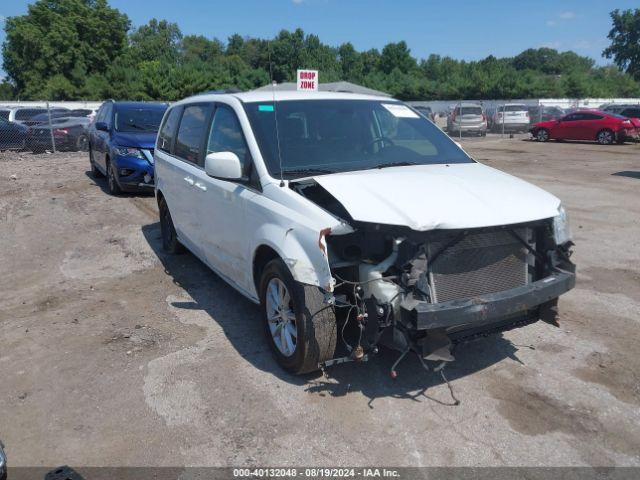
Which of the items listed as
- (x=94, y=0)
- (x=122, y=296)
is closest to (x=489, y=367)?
(x=122, y=296)

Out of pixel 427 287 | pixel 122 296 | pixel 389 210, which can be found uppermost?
pixel 389 210

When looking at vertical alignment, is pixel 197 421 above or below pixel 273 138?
below

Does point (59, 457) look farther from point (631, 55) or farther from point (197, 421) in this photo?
point (631, 55)

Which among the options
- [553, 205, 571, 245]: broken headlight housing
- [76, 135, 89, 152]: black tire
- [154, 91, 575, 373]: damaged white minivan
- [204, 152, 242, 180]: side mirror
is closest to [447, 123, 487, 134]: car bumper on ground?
[76, 135, 89, 152]: black tire

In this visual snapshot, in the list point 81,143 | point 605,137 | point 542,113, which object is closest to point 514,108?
point 542,113

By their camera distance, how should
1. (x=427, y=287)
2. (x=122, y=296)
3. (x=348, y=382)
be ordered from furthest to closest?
1. (x=122, y=296)
2. (x=348, y=382)
3. (x=427, y=287)

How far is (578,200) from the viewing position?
35.4ft

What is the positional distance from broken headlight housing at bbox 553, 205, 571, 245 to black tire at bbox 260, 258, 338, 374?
160 centimetres

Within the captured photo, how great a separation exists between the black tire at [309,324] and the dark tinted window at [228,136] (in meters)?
1.04

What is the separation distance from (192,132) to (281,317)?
2.51m

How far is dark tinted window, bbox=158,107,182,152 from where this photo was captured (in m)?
6.30

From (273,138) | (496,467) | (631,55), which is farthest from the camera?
(631,55)

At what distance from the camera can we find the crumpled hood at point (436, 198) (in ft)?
11.1

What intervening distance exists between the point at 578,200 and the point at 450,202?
832 cm
